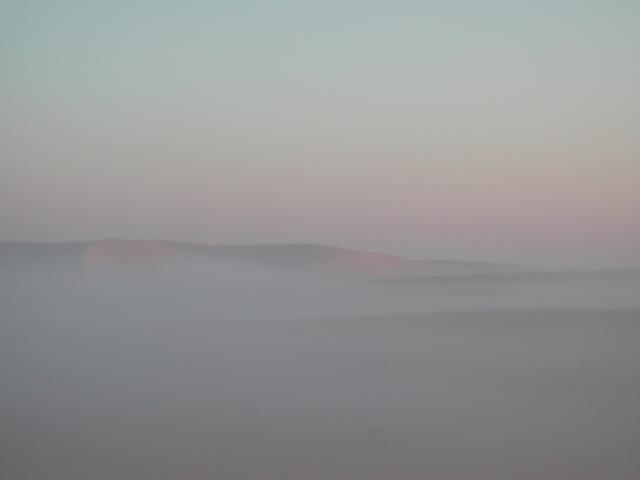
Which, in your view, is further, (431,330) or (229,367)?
(431,330)

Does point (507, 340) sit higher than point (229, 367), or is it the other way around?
point (507, 340)

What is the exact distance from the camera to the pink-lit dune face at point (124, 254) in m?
4.54

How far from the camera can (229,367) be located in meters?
4.09

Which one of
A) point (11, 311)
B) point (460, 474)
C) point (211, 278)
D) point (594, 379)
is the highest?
point (211, 278)

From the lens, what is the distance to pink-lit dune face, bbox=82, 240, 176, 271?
4.54 meters

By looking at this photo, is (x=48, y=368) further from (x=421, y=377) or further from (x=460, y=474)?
(x=460, y=474)

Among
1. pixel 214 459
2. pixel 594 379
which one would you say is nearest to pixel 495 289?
pixel 594 379

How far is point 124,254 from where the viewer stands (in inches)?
181

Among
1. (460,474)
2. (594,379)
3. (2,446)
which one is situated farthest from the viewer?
(594,379)

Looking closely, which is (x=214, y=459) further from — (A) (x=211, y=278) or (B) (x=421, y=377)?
(A) (x=211, y=278)

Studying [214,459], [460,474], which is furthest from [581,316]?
[214,459]

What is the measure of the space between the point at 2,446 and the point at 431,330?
251 centimetres

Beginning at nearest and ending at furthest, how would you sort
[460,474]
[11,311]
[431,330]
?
[460,474] < [11,311] < [431,330]

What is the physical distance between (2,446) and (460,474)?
2.20 m
